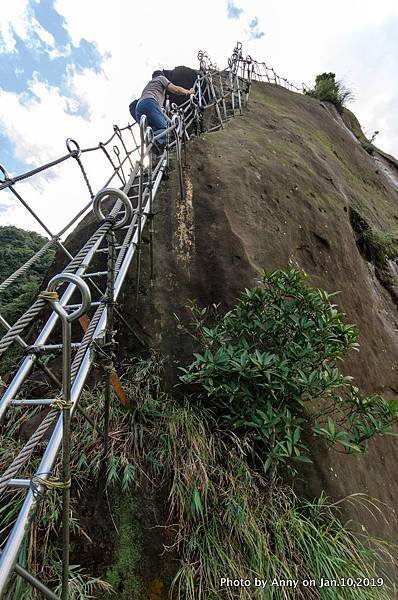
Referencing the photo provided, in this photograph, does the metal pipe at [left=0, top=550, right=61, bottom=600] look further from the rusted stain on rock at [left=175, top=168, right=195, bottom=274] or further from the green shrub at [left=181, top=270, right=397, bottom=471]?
the rusted stain on rock at [left=175, top=168, right=195, bottom=274]

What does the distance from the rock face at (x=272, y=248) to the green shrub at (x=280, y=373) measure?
328mm

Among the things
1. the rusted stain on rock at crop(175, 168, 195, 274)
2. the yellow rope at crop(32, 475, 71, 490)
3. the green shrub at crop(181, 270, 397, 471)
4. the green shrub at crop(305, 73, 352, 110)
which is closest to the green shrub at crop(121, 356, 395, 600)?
the green shrub at crop(181, 270, 397, 471)

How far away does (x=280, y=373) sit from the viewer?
1956mm

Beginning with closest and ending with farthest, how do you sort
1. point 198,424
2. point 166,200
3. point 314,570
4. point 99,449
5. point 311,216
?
point 314,570 → point 99,449 → point 198,424 → point 166,200 → point 311,216

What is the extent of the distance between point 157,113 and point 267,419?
4084 mm

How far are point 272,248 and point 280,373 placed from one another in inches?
58.9

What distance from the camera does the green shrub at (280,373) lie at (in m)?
1.94

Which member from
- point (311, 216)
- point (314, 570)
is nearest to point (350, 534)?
point (314, 570)

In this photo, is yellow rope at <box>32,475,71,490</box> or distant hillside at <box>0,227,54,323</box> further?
distant hillside at <box>0,227,54,323</box>

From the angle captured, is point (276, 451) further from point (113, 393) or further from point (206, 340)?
point (113, 393)

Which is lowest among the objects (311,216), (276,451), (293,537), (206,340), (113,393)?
(293,537)

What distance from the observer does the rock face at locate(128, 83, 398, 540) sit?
97.7 inches

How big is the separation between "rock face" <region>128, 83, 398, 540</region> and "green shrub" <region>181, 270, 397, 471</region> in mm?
328

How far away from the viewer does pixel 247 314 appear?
7.45 ft
